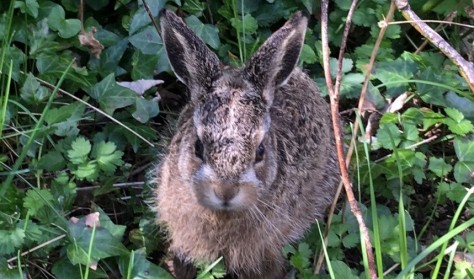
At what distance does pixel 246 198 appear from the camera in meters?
3.71

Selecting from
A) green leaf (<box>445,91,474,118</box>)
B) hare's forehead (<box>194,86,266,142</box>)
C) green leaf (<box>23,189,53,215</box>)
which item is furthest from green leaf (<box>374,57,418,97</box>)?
green leaf (<box>23,189,53,215</box>)

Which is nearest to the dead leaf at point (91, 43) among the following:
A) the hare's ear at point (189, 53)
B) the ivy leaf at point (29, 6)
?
the ivy leaf at point (29, 6)

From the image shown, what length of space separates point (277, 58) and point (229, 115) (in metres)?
0.43

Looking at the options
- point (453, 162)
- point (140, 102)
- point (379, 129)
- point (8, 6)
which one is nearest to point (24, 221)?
point (140, 102)

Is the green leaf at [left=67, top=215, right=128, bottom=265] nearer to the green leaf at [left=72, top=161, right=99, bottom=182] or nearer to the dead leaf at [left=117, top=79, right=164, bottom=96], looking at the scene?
the green leaf at [left=72, top=161, right=99, bottom=182]

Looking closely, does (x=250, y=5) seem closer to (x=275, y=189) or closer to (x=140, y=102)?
(x=140, y=102)

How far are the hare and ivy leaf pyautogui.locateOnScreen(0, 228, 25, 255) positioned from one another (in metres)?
0.70

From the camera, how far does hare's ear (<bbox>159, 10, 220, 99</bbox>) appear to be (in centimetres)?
405

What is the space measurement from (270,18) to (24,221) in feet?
6.42

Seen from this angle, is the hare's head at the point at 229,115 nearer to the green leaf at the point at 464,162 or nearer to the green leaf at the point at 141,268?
the green leaf at the point at 141,268

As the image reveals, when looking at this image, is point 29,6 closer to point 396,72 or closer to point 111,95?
point 111,95

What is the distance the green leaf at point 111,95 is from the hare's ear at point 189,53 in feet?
1.96

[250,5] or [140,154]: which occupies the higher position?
[250,5]

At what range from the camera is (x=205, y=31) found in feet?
16.5
